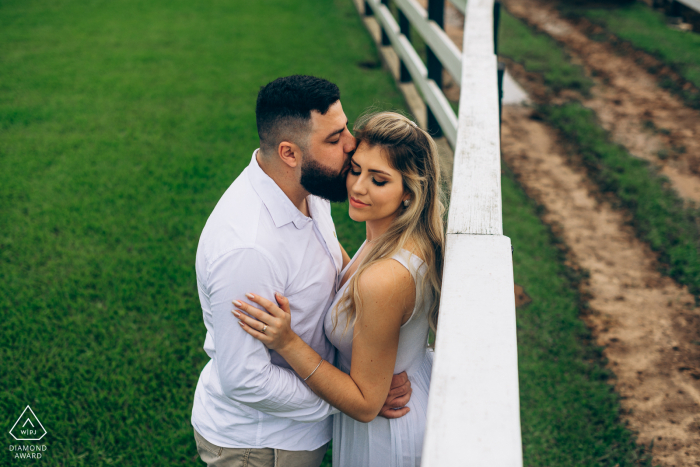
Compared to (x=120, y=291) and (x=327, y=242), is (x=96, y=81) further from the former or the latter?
(x=327, y=242)

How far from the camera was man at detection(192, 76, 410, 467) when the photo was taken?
182 cm

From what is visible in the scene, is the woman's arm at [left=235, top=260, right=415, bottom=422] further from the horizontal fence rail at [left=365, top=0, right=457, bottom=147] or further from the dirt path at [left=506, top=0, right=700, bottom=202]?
the dirt path at [left=506, top=0, right=700, bottom=202]

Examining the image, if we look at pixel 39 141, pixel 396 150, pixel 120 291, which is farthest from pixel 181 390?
pixel 39 141

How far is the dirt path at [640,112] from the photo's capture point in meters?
5.88

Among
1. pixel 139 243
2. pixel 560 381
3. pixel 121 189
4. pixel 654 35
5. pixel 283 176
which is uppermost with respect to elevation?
pixel 283 176

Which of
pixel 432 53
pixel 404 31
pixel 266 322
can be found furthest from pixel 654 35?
pixel 266 322

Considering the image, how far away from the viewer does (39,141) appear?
6266mm

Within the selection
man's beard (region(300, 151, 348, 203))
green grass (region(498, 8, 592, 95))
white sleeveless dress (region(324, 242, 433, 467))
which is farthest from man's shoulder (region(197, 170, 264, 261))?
green grass (region(498, 8, 592, 95))

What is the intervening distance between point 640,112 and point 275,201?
702 centimetres

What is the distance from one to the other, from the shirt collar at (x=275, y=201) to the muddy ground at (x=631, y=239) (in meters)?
2.54

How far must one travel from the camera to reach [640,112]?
23.5ft
